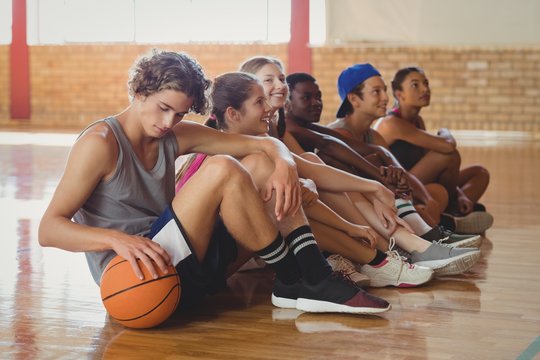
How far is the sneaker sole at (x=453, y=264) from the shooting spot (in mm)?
3260

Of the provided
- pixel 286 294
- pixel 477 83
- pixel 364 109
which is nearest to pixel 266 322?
pixel 286 294

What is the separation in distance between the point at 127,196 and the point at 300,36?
10.2 m

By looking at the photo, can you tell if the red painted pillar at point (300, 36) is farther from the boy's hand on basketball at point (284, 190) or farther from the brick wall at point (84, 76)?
the boy's hand on basketball at point (284, 190)

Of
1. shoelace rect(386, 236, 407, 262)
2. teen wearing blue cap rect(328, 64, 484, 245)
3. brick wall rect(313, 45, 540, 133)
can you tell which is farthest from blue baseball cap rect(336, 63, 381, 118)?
brick wall rect(313, 45, 540, 133)

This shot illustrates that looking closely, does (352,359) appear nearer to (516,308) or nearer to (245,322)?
(245,322)

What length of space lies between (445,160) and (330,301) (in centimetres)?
212

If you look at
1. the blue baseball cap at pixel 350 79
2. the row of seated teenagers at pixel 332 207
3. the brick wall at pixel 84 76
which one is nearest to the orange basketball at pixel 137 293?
the row of seated teenagers at pixel 332 207

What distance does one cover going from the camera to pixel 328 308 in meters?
2.63

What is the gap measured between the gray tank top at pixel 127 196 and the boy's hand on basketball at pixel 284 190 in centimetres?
31

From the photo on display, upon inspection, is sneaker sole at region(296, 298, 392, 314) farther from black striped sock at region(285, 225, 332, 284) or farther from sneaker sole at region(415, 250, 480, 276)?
sneaker sole at region(415, 250, 480, 276)

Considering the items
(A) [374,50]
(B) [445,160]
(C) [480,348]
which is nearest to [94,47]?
(A) [374,50]

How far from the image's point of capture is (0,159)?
798cm

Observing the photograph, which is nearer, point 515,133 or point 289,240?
point 289,240

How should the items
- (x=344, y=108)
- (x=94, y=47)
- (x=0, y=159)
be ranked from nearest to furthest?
(x=344, y=108), (x=0, y=159), (x=94, y=47)
